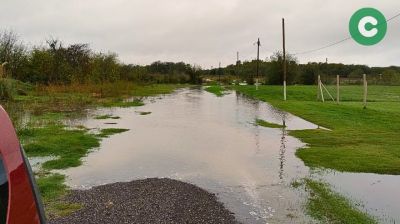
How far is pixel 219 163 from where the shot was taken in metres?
11.6

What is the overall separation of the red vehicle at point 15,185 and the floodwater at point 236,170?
18.2 ft

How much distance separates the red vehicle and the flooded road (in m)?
5.58

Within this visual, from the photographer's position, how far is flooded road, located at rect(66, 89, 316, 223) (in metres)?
8.24

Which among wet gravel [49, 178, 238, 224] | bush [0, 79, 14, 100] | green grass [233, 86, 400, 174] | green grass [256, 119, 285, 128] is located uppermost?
bush [0, 79, 14, 100]

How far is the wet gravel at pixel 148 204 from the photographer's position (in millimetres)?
6902

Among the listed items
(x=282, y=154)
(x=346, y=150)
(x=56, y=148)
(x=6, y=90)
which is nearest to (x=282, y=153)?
(x=282, y=154)

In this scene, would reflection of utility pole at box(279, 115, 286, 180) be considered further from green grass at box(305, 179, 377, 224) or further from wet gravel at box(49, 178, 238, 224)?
wet gravel at box(49, 178, 238, 224)

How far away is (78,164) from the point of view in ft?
37.1

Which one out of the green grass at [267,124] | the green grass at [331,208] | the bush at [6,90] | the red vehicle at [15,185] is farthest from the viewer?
the bush at [6,90]

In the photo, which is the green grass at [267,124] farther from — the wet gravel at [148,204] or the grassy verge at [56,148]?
the wet gravel at [148,204]

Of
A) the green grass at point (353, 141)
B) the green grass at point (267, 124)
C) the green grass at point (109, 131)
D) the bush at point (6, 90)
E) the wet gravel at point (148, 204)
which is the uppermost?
the bush at point (6, 90)

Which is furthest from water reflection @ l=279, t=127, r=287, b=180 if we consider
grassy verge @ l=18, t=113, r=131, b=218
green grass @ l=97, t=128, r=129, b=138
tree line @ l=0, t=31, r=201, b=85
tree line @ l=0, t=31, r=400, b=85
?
tree line @ l=0, t=31, r=201, b=85

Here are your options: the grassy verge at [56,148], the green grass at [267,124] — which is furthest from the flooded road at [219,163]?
the green grass at [267,124]

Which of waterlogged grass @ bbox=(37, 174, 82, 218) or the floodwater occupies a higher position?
waterlogged grass @ bbox=(37, 174, 82, 218)
